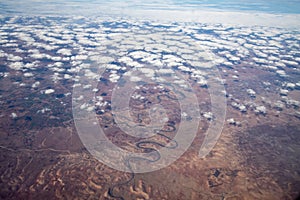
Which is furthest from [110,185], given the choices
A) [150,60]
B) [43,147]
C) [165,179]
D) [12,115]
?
[150,60]

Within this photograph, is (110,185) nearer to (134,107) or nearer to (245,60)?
(134,107)

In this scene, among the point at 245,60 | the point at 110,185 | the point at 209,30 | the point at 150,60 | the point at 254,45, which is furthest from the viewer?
the point at 209,30

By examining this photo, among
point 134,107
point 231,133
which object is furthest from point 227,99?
point 134,107

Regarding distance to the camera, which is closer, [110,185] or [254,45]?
[110,185]

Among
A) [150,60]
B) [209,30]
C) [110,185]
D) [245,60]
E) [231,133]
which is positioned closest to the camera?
[110,185]

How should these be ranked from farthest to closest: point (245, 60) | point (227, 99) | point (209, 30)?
point (209, 30) < point (245, 60) < point (227, 99)

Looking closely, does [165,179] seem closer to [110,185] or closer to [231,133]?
[110,185]
